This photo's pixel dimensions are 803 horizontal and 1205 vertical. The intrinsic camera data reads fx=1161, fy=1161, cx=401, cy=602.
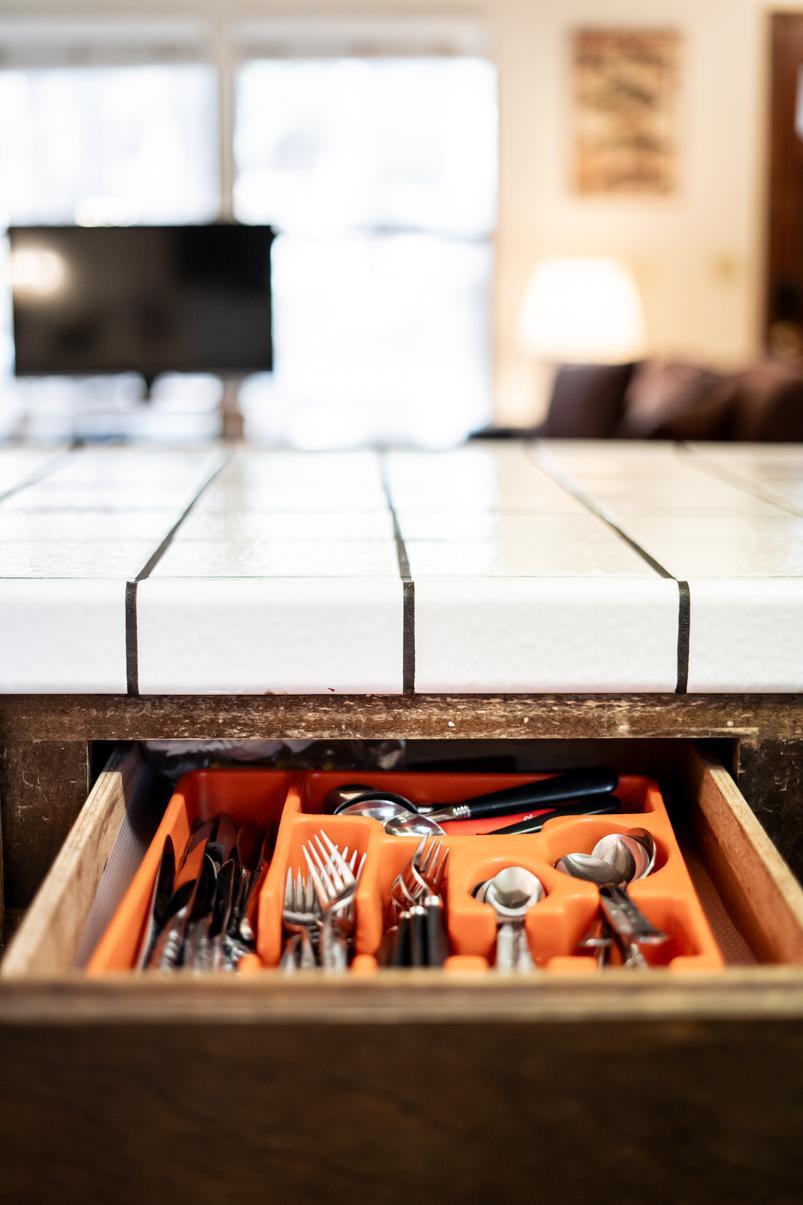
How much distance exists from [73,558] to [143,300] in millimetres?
3805

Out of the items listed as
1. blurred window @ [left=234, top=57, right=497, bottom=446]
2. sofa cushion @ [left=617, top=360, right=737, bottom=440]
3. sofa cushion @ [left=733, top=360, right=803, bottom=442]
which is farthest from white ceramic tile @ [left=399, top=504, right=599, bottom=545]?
blurred window @ [left=234, top=57, right=497, bottom=446]

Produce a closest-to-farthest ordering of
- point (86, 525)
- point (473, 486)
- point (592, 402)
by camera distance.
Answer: point (86, 525) → point (473, 486) → point (592, 402)

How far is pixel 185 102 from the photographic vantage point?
5273 mm

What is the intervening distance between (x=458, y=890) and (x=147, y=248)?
4041 millimetres

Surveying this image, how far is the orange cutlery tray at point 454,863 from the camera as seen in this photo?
60 centimetres

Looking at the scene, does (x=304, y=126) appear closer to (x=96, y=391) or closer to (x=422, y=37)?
(x=422, y=37)

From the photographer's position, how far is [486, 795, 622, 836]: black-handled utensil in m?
0.74

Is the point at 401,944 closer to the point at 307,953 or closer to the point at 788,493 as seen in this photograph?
the point at 307,953

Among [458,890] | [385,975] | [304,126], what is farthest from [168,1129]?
[304,126]

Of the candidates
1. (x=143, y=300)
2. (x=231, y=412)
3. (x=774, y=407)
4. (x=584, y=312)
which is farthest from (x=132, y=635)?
(x=584, y=312)

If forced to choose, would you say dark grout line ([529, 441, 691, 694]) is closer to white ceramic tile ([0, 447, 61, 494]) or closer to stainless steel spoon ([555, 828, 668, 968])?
stainless steel spoon ([555, 828, 668, 968])

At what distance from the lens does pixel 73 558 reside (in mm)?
742

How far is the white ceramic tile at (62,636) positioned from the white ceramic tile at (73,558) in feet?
0.04

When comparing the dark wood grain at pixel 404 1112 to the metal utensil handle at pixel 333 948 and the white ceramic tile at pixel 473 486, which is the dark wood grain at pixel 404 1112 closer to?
the metal utensil handle at pixel 333 948
